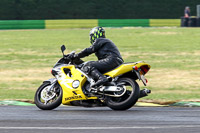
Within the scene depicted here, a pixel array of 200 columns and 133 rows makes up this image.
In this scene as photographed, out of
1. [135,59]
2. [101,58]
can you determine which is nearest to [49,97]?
[101,58]

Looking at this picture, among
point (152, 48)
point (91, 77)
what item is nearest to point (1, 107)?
point (91, 77)

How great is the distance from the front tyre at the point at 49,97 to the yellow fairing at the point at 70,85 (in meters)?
0.12

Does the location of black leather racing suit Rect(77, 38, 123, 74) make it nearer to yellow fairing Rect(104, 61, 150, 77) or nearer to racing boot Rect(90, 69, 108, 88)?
racing boot Rect(90, 69, 108, 88)

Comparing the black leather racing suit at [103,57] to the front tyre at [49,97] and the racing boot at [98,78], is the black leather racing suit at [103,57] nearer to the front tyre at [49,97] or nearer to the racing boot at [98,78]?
the racing boot at [98,78]

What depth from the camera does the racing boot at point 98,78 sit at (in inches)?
351

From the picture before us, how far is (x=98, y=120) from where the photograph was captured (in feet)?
25.4

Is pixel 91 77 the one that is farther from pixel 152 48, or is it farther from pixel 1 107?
pixel 152 48

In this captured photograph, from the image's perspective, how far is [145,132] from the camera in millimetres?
6609

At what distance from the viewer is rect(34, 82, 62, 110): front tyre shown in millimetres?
9164

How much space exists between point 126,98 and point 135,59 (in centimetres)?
1081
